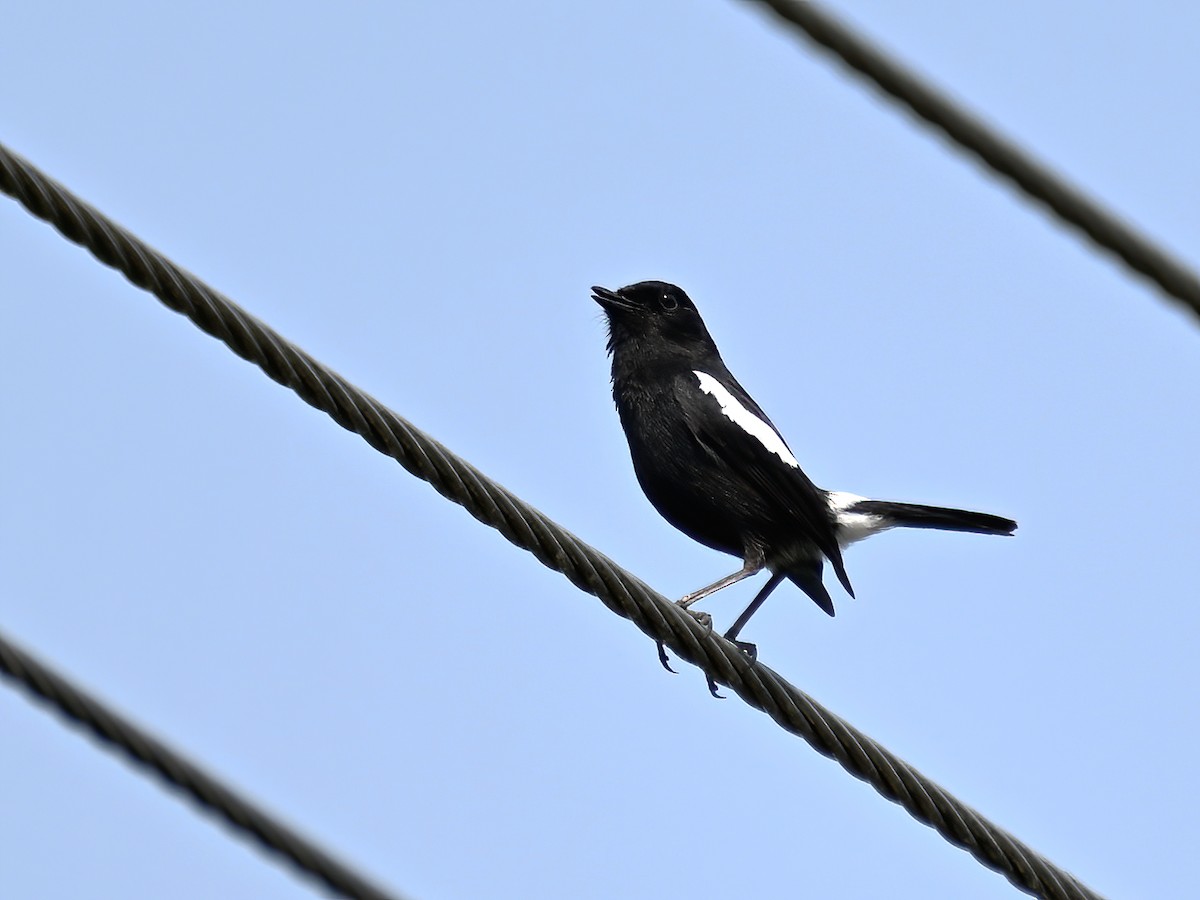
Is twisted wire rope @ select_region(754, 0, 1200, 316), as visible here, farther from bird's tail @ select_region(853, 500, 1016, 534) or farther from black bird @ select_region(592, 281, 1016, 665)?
bird's tail @ select_region(853, 500, 1016, 534)

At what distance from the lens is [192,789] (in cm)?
308

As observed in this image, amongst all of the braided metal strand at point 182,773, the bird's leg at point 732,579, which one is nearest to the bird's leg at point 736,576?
the bird's leg at point 732,579

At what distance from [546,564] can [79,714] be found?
54.2 inches

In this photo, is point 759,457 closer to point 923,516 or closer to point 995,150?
point 923,516

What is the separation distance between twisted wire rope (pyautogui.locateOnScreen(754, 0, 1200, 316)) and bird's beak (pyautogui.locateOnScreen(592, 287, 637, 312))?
5261mm

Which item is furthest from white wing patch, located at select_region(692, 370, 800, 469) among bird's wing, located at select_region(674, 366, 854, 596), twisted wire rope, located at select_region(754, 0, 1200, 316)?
twisted wire rope, located at select_region(754, 0, 1200, 316)

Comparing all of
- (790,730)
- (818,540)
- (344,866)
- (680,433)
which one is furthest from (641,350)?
(344,866)

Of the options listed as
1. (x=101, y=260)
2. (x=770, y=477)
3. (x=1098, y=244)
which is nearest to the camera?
(x=1098, y=244)

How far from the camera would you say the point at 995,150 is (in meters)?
2.81

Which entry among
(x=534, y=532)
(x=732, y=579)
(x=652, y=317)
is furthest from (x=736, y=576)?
(x=534, y=532)

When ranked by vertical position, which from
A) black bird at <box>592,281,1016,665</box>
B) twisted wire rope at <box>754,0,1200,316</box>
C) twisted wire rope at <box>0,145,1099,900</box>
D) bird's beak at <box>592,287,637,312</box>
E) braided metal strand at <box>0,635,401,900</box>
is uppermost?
bird's beak at <box>592,287,637,312</box>

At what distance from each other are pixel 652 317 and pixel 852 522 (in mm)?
1436

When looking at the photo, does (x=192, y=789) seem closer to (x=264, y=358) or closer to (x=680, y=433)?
(x=264, y=358)

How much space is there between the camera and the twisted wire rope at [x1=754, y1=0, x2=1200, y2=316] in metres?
2.72
